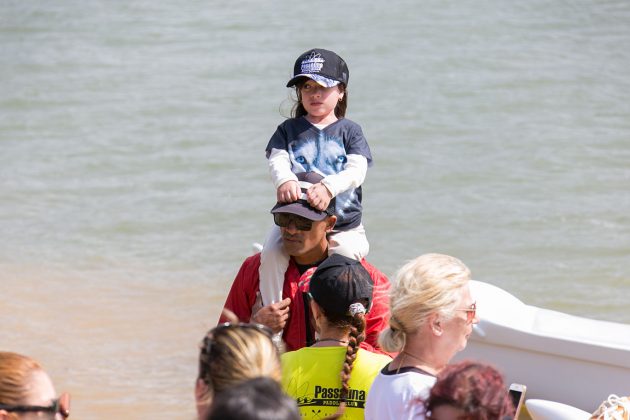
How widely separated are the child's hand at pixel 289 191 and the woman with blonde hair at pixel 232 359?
1717 mm

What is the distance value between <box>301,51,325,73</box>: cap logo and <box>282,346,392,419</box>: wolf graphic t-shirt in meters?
1.46

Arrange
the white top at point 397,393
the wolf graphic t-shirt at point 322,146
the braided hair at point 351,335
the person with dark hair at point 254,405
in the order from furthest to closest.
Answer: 1. the wolf graphic t-shirt at point 322,146
2. the braided hair at point 351,335
3. the white top at point 397,393
4. the person with dark hair at point 254,405

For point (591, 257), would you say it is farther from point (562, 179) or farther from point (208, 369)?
point (208, 369)

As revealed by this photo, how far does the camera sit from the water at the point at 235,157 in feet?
29.9

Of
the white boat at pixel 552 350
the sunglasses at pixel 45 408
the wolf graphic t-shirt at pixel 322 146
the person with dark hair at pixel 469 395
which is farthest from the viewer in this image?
the white boat at pixel 552 350

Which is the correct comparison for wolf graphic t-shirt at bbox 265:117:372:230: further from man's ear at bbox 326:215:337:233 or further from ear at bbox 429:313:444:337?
ear at bbox 429:313:444:337

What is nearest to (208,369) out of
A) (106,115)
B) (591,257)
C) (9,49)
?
(591,257)

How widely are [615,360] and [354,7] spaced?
1419 centimetres

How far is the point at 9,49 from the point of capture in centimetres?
1759

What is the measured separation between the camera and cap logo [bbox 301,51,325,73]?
4.54m

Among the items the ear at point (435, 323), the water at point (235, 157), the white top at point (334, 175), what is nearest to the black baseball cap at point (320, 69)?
the white top at point (334, 175)

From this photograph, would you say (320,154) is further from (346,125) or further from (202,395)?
(202,395)

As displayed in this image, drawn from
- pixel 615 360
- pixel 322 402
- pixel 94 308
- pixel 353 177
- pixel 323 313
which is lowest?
pixel 94 308

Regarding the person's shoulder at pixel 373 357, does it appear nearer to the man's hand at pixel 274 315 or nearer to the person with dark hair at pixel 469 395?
the man's hand at pixel 274 315
